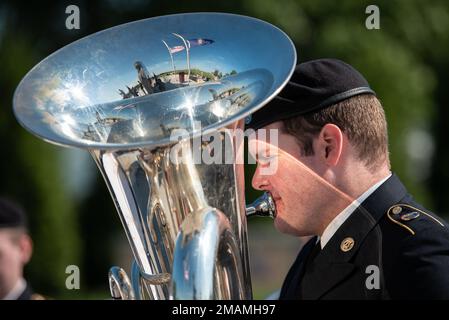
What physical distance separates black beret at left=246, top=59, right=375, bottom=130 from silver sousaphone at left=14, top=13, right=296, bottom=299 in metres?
0.17

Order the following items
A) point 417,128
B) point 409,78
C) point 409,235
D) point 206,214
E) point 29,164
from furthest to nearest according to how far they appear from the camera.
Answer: point 417,128 < point 409,78 < point 29,164 < point 409,235 < point 206,214

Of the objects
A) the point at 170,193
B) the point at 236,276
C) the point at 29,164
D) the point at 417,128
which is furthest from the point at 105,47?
the point at 417,128

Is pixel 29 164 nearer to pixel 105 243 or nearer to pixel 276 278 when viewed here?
pixel 105 243

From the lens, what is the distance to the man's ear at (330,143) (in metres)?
2.39

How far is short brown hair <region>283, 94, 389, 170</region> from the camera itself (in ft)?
7.86

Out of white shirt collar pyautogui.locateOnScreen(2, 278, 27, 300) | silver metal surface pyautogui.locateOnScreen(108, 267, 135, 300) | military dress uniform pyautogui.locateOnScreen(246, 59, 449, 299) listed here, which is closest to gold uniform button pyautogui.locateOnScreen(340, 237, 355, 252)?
military dress uniform pyautogui.locateOnScreen(246, 59, 449, 299)

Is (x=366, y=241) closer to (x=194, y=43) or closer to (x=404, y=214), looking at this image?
(x=404, y=214)

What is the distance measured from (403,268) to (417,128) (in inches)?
417

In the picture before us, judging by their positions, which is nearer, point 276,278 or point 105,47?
point 105,47

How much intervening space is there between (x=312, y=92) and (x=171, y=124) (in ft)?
1.36

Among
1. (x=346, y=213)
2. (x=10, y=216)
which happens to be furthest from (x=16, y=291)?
(x=346, y=213)

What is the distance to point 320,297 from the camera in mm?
2375

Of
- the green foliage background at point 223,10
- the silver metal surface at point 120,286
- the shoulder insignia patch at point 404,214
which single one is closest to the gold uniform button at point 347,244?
the shoulder insignia patch at point 404,214

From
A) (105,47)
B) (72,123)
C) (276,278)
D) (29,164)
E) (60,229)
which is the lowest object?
(276,278)
